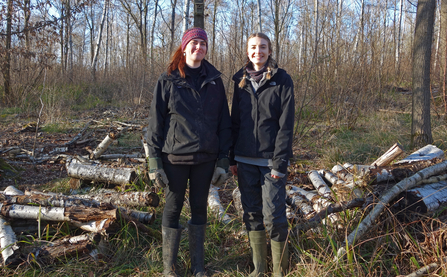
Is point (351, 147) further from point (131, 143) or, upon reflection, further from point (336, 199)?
point (131, 143)

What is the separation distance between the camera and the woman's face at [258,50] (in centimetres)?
241

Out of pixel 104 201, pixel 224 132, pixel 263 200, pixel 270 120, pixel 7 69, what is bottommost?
pixel 104 201

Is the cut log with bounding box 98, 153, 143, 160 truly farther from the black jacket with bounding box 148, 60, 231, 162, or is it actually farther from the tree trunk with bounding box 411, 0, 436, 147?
the tree trunk with bounding box 411, 0, 436, 147

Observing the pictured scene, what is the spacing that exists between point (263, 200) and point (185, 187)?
66cm

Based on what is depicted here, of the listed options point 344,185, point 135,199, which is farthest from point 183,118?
point 344,185

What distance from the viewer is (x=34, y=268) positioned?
2.55 meters

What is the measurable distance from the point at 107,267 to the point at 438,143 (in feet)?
19.4

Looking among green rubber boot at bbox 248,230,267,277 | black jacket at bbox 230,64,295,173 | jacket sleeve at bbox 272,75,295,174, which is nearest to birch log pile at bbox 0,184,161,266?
green rubber boot at bbox 248,230,267,277

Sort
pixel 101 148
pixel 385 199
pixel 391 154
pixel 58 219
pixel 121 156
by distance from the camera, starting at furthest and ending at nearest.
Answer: pixel 121 156, pixel 101 148, pixel 391 154, pixel 58 219, pixel 385 199

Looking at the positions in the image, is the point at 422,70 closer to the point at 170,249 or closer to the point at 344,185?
the point at 344,185

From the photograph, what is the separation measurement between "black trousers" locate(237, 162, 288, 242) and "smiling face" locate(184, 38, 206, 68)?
0.93 metres

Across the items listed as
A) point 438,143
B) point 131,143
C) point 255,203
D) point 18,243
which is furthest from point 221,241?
point 438,143

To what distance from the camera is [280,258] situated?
8.08 feet

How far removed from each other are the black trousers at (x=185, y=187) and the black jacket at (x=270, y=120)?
0.35m
